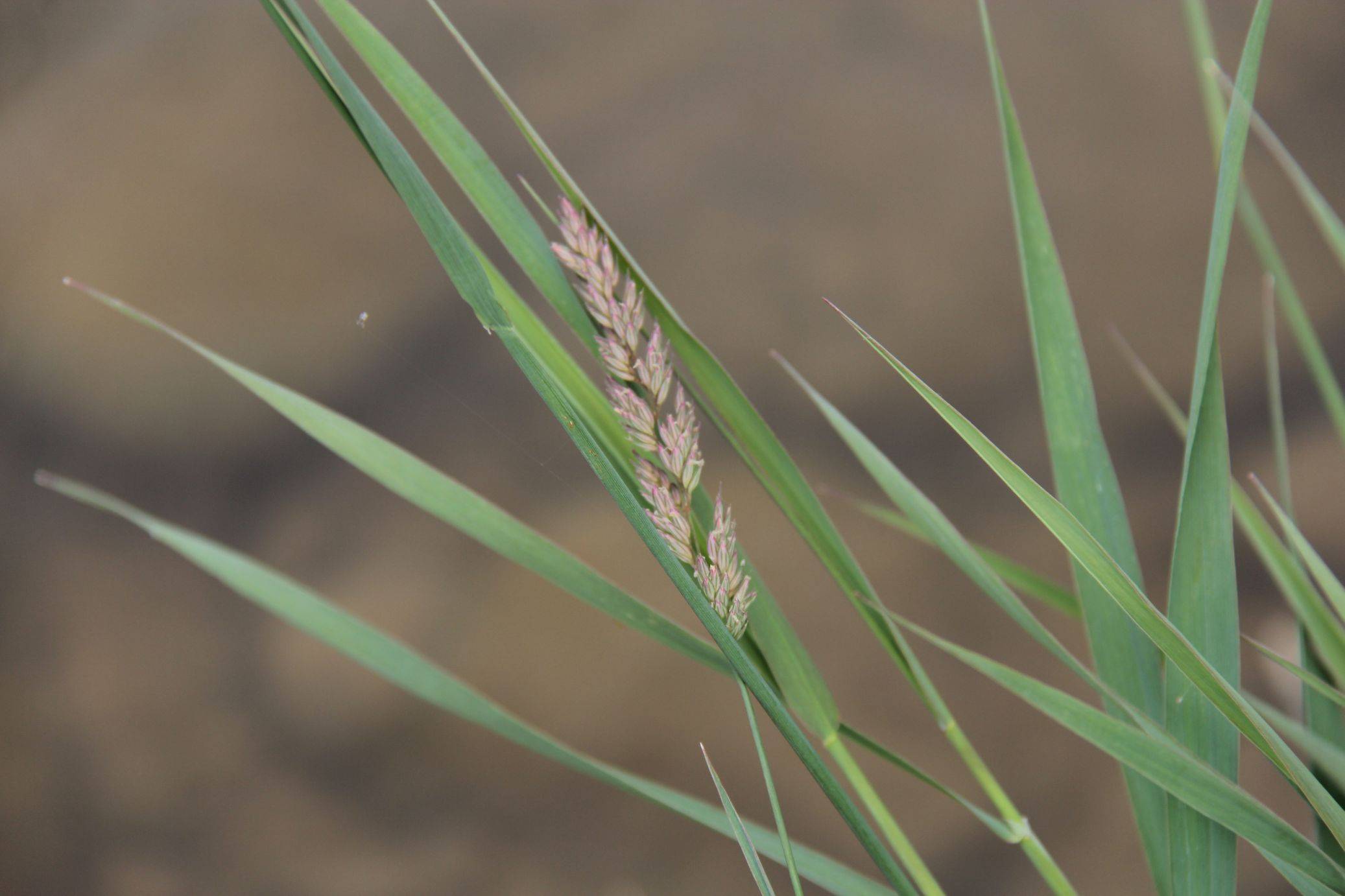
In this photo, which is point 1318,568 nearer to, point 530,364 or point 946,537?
point 946,537

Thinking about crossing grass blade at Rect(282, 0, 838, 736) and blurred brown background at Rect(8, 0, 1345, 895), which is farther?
blurred brown background at Rect(8, 0, 1345, 895)

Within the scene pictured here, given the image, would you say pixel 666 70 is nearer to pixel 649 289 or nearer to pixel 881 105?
pixel 881 105

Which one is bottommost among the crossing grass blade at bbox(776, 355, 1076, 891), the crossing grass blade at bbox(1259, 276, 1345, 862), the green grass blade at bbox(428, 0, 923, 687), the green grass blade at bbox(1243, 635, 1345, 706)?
the crossing grass blade at bbox(1259, 276, 1345, 862)

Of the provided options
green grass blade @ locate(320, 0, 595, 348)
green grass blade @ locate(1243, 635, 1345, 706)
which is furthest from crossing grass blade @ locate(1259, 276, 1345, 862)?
green grass blade @ locate(320, 0, 595, 348)

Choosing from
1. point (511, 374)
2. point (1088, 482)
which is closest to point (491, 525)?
point (1088, 482)

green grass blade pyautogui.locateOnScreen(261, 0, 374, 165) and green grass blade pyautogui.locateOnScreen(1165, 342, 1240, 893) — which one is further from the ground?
green grass blade pyautogui.locateOnScreen(261, 0, 374, 165)

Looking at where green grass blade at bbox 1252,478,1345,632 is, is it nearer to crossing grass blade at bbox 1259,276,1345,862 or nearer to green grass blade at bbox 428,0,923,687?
crossing grass blade at bbox 1259,276,1345,862

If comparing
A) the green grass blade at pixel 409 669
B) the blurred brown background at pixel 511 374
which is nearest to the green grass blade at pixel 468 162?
the green grass blade at pixel 409 669
